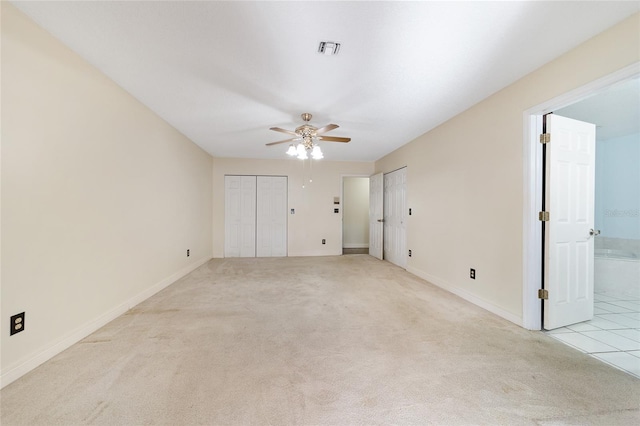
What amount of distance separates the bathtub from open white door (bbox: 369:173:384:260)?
3.39 metres

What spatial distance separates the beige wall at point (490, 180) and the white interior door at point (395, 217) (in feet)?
2.50

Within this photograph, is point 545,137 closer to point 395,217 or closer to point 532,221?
point 532,221

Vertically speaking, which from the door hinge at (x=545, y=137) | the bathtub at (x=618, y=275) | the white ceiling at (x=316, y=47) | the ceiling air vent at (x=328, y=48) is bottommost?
the bathtub at (x=618, y=275)

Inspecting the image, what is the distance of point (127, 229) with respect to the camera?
2701 mm

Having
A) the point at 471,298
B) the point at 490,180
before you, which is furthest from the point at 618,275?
the point at 490,180

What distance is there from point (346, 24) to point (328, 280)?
329cm

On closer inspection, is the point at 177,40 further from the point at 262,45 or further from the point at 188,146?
the point at 188,146

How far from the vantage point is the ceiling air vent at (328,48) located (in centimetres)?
188

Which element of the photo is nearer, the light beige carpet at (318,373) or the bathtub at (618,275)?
the light beige carpet at (318,373)

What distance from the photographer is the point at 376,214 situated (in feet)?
19.5

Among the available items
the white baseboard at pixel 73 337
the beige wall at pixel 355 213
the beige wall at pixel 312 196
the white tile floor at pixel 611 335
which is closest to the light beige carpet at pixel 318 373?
the white baseboard at pixel 73 337

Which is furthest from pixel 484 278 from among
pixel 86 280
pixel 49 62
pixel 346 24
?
pixel 49 62

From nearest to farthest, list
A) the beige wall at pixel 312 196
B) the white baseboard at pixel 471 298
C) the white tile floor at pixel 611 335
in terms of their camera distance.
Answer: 1. the white tile floor at pixel 611 335
2. the white baseboard at pixel 471 298
3. the beige wall at pixel 312 196

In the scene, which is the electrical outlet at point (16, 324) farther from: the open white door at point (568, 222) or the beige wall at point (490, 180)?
the open white door at point (568, 222)
